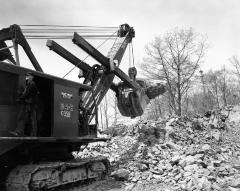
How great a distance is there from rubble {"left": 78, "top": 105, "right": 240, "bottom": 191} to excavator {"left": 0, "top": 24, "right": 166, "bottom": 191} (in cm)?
148

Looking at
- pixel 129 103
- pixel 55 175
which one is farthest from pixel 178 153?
pixel 55 175

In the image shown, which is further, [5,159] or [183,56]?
[183,56]

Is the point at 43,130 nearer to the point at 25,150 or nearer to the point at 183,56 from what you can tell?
the point at 25,150

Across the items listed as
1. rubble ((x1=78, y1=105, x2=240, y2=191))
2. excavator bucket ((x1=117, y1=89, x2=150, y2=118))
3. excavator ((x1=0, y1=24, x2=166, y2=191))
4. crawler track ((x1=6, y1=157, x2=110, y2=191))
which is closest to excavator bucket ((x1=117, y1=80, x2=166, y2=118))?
excavator bucket ((x1=117, y1=89, x2=150, y2=118))

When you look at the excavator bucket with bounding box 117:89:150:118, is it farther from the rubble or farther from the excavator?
the excavator

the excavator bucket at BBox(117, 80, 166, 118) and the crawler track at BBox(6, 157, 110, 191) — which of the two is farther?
the excavator bucket at BBox(117, 80, 166, 118)

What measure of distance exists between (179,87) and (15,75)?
65.7 feet

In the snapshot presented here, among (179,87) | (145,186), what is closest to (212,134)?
(145,186)

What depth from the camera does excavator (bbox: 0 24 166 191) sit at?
831 cm

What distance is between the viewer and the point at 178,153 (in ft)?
41.6

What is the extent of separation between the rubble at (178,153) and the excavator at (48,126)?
148 cm

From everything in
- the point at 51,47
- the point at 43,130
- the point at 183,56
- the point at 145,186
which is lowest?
the point at 145,186

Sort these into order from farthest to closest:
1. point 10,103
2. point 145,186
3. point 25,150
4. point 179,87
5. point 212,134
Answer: point 179,87 < point 212,134 < point 145,186 < point 25,150 < point 10,103

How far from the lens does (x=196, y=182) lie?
9336 millimetres
